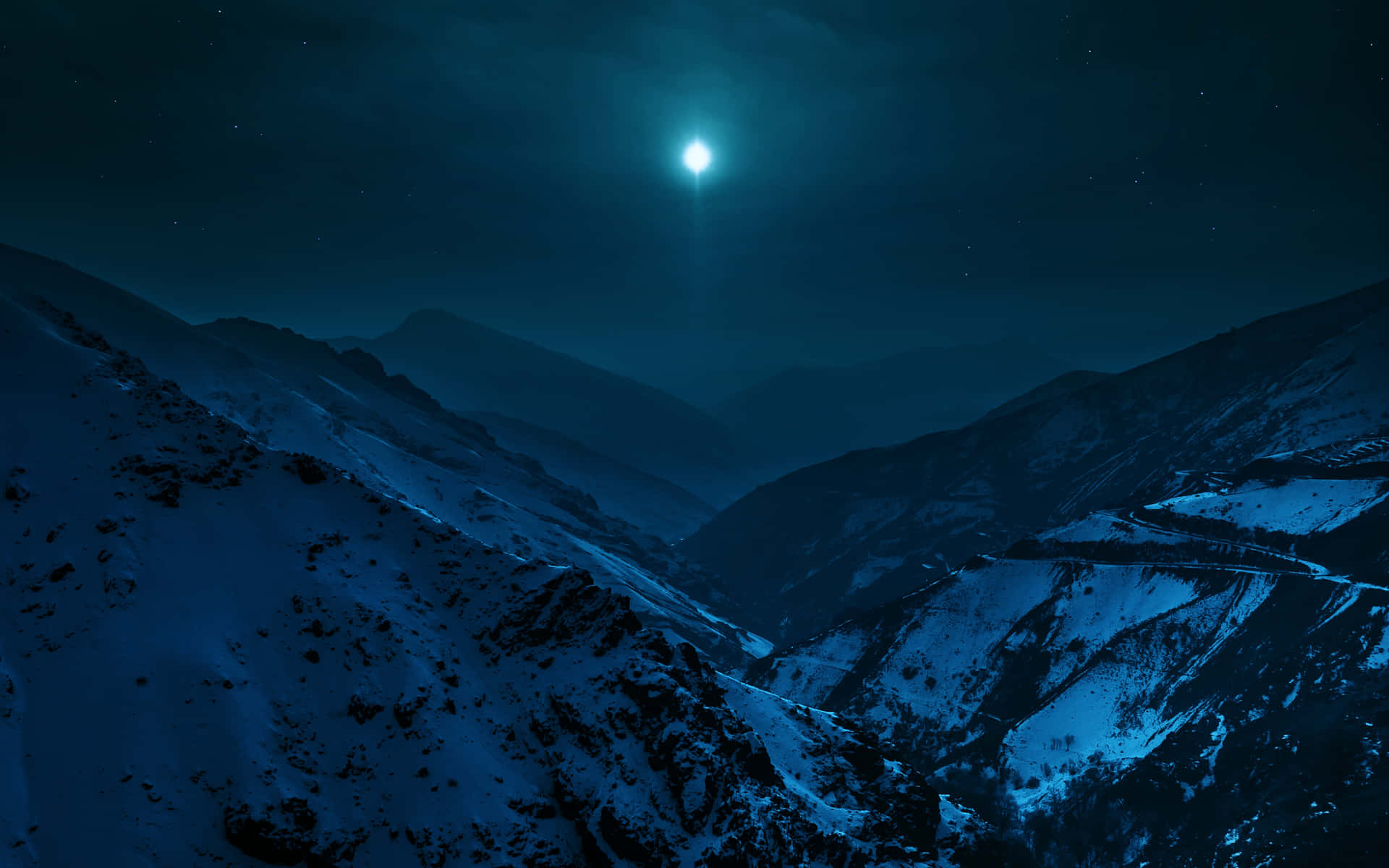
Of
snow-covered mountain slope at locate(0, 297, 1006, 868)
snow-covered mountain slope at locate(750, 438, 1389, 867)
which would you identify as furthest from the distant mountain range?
snow-covered mountain slope at locate(750, 438, 1389, 867)

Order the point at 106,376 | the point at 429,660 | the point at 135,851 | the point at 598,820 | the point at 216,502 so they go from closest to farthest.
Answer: the point at 135,851 → the point at 598,820 → the point at 429,660 → the point at 216,502 → the point at 106,376

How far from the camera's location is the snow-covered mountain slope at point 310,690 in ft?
272

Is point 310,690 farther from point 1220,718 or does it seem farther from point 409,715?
point 1220,718

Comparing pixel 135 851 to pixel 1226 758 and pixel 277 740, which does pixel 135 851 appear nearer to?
pixel 277 740

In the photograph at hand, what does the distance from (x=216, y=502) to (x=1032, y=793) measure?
6250 inches

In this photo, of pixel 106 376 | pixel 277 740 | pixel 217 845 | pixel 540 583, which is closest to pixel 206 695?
pixel 277 740

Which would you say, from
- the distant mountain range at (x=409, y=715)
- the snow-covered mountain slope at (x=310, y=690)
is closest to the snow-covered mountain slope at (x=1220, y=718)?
the distant mountain range at (x=409, y=715)

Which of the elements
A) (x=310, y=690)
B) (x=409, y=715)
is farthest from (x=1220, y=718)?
(x=310, y=690)

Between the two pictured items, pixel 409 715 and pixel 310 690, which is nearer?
pixel 310 690

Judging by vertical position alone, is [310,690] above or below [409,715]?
below

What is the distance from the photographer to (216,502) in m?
115

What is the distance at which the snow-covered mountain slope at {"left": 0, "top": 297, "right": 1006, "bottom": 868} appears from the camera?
82.8 metres

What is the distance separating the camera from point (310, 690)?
9794 cm

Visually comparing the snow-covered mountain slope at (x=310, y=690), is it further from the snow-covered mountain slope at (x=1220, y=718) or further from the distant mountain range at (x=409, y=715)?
the snow-covered mountain slope at (x=1220, y=718)
